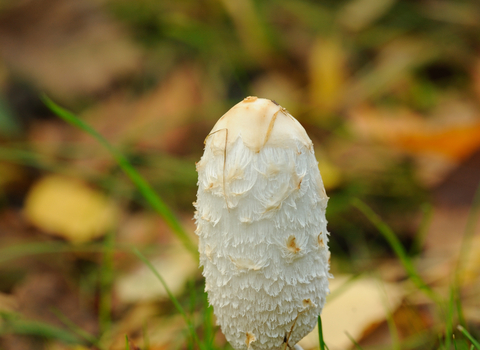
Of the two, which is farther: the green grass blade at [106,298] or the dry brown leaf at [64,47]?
the dry brown leaf at [64,47]

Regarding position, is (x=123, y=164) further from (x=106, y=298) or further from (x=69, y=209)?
(x=69, y=209)

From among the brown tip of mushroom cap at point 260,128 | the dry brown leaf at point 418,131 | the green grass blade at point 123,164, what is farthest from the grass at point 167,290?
the brown tip of mushroom cap at point 260,128

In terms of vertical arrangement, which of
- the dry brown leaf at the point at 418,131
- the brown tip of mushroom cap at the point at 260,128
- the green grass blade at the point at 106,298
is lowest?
the green grass blade at the point at 106,298

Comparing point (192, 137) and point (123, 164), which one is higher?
point (123, 164)

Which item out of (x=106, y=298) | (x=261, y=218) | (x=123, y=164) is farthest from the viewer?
(x=106, y=298)

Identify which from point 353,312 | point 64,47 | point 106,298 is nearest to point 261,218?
point 353,312

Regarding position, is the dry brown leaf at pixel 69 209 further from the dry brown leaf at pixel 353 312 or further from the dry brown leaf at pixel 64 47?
the dry brown leaf at pixel 353 312

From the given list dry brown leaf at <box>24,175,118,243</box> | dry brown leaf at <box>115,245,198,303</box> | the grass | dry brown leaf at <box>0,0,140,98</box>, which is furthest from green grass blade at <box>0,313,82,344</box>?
dry brown leaf at <box>0,0,140,98</box>
